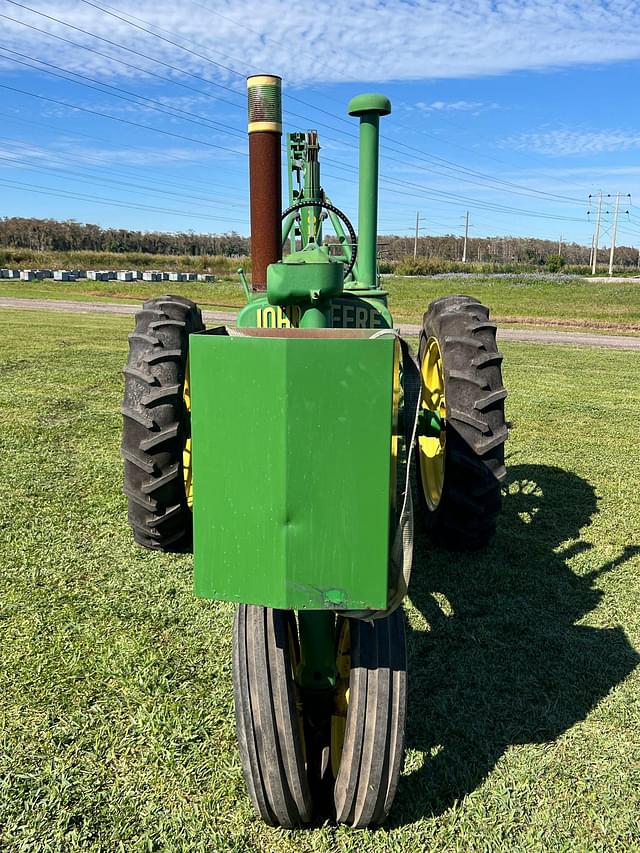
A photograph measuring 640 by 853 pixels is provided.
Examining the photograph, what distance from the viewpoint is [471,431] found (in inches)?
→ 157

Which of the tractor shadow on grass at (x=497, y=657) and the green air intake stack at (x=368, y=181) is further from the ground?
the green air intake stack at (x=368, y=181)

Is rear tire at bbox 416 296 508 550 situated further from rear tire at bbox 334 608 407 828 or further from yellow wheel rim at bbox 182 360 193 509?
rear tire at bbox 334 608 407 828

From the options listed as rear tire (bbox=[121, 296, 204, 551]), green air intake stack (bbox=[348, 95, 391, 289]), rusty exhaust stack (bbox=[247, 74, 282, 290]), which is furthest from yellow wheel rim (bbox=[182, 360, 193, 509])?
green air intake stack (bbox=[348, 95, 391, 289])

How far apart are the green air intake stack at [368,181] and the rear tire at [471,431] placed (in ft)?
1.88

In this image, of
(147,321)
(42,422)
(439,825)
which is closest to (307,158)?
(147,321)

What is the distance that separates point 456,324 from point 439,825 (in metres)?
2.68

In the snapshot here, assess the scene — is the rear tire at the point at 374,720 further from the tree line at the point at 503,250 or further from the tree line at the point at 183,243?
the tree line at the point at 503,250

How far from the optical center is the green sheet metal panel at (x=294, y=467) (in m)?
1.90

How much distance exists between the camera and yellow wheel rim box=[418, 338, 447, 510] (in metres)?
4.69

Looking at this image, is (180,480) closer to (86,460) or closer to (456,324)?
(456,324)

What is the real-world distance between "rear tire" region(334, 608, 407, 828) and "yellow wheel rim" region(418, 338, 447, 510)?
2.34 metres

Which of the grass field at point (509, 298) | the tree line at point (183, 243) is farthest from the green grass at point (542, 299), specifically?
the tree line at point (183, 243)

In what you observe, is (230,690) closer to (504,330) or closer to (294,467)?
(294,467)

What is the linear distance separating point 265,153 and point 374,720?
291 centimetres
